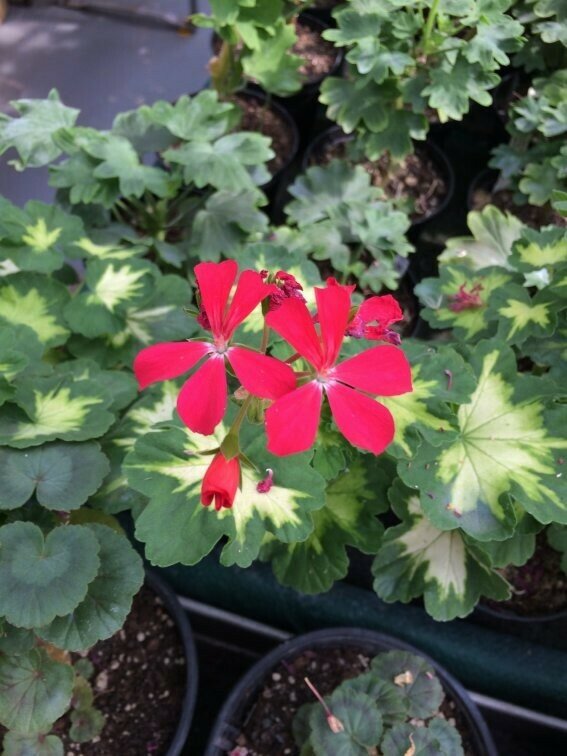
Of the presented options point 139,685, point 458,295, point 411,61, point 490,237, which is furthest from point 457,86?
point 139,685

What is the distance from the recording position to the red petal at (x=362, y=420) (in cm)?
63

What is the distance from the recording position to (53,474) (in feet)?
3.13

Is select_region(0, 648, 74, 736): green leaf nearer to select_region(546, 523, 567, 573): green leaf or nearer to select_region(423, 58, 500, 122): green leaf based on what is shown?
select_region(546, 523, 567, 573): green leaf

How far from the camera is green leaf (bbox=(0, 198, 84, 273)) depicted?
124cm

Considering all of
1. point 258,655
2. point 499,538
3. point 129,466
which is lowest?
point 258,655

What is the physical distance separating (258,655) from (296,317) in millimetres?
1125

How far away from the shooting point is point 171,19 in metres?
2.63

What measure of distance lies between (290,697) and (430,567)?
346 mm

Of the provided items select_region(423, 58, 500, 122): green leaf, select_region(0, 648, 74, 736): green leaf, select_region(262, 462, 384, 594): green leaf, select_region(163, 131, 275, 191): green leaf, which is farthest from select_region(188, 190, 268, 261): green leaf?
select_region(0, 648, 74, 736): green leaf

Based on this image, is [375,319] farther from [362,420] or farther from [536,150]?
[536,150]

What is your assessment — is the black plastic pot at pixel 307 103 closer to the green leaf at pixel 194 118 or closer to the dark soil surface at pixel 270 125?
the dark soil surface at pixel 270 125

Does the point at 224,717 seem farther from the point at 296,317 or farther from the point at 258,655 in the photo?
the point at 296,317

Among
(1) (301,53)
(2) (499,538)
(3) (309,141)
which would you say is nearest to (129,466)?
(2) (499,538)

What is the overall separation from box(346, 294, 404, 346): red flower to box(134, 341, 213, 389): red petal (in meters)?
0.16
